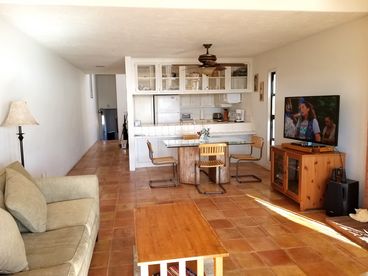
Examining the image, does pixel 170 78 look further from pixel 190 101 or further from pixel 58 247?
pixel 58 247

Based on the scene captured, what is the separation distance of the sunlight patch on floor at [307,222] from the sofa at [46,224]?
2.32 metres

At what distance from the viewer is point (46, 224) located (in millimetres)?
2350


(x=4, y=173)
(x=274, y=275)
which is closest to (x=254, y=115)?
(x=274, y=275)

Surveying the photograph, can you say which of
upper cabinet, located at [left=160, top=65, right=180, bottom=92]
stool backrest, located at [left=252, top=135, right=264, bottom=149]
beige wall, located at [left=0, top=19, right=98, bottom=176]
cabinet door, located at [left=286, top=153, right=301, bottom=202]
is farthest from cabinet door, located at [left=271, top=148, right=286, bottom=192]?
beige wall, located at [left=0, top=19, right=98, bottom=176]

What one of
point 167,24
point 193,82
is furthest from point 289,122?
point 193,82

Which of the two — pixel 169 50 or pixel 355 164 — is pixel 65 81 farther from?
pixel 355 164

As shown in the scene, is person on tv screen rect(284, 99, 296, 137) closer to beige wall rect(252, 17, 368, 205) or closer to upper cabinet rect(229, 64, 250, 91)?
beige wall rect(252, 17, 368, 205)

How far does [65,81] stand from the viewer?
6.50m

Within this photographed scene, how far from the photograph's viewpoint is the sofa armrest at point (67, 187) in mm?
2893

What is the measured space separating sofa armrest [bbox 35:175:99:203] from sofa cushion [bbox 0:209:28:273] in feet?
3.78

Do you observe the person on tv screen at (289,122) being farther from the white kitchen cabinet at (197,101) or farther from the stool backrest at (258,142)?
the white kitchen cabinet at (197,101)

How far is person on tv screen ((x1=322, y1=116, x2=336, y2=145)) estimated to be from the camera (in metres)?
3.73

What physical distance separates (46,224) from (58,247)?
429 millimetres

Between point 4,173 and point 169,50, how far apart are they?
12.6ft
